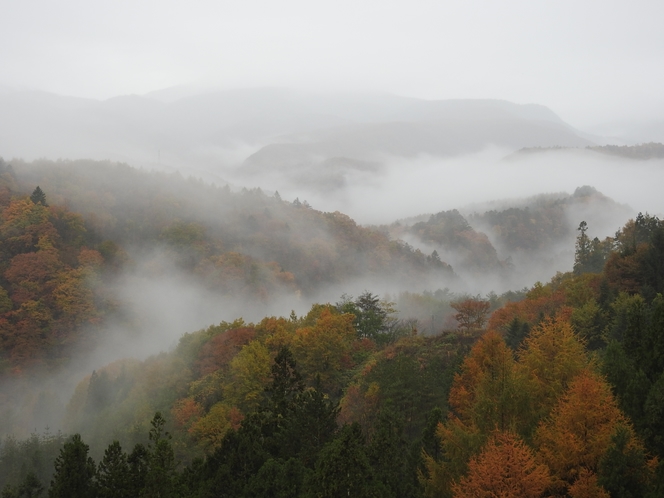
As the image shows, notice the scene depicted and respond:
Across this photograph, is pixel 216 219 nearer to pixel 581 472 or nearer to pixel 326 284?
pixel 326 284

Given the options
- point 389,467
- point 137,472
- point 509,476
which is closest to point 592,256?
point 389,467

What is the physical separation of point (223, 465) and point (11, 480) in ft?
134

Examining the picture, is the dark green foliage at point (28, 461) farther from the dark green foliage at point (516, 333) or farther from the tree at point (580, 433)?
the tree at point (580, 433)

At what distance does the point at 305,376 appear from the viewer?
49.9 meters

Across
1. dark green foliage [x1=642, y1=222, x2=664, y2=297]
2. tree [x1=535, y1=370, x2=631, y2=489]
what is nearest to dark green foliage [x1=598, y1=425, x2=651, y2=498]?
tree [x1=535, y1=370, x2=631, y2=489]

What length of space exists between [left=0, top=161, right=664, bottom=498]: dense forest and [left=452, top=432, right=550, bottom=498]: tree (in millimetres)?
73

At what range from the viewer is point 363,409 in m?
35.3

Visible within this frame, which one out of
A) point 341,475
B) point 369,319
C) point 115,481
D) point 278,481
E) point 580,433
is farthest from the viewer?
point 369,319

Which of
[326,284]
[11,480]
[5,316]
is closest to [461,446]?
[11,480]

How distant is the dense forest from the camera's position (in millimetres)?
19141

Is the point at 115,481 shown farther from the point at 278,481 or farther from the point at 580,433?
the point at 580,433

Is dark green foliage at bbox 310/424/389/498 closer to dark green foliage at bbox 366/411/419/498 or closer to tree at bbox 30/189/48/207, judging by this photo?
dark green foliage at bbox 366/411/419/498

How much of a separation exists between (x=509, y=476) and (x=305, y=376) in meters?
33.7

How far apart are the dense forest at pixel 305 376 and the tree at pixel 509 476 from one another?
7cm
